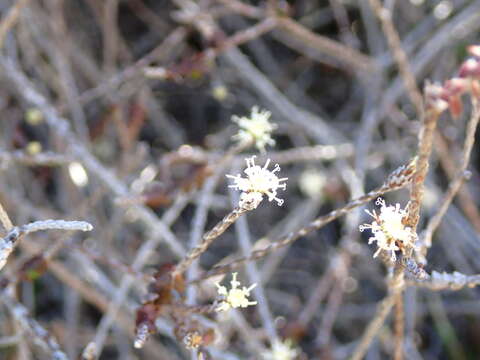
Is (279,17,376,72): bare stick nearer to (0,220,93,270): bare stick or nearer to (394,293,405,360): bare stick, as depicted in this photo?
(394,293,405,360): bare stick

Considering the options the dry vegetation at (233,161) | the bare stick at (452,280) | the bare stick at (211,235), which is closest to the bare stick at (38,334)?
the dry vegetation at (233,161)

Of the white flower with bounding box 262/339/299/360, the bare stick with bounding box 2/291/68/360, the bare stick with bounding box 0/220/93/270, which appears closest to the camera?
the bare stick with bounding box 0/220/93/270

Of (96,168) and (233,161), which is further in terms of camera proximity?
(233,161)

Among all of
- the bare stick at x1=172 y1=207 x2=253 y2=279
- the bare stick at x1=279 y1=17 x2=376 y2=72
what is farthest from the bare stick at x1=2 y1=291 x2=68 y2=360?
the bare stick at x1=279 y1=17 x2=376 y2=72

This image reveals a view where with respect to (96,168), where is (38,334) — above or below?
below

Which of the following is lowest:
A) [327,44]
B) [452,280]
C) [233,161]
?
[452,280]

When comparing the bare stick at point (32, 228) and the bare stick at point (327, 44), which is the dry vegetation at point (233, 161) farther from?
the bare stick at point (32, 228)

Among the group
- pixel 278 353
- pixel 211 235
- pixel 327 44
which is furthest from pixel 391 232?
pixel 327 44

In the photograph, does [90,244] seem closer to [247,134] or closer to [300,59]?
[247,134]

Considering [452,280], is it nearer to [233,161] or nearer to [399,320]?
[399,320]
